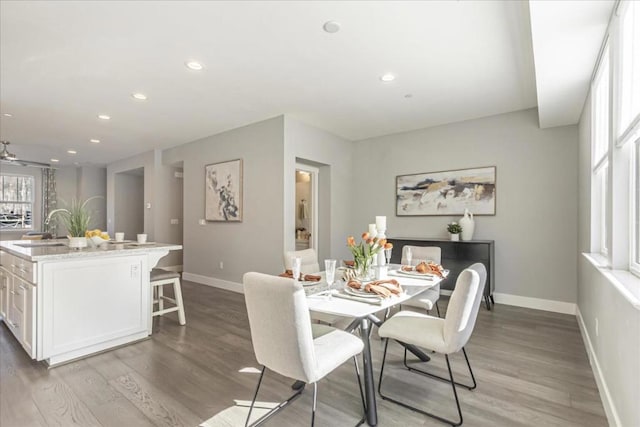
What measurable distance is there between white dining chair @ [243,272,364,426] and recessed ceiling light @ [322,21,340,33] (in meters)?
1.85

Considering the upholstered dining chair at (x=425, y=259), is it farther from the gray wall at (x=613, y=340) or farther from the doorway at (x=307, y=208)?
the doorway at (x=307, y=208)

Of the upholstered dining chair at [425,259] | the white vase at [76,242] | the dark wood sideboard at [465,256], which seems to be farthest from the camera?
the dark wood sideboard at [465,256]

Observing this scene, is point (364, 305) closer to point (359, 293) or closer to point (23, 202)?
point (359, 293)

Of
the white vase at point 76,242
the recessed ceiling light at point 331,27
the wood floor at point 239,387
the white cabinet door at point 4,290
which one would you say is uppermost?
the recessed ceiling light at point 331,27

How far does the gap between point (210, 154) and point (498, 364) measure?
16.1ft

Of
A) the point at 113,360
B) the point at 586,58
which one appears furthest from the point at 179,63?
the point at 586,58

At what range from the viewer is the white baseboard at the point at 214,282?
5030mm

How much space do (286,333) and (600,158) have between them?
2.85 m

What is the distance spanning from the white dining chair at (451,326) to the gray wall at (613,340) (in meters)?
0.63

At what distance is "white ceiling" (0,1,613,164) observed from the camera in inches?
85.7

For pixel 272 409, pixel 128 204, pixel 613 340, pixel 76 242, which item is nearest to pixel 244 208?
pixel 76 242

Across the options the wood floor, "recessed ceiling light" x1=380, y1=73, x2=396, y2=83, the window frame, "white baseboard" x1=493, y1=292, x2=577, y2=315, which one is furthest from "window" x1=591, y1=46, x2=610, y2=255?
the window frame

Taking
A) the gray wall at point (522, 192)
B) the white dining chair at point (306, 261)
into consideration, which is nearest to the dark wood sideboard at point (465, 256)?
the gray wall at point (522, 192)

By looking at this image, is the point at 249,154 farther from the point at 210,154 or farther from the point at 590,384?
the point at 590,384
